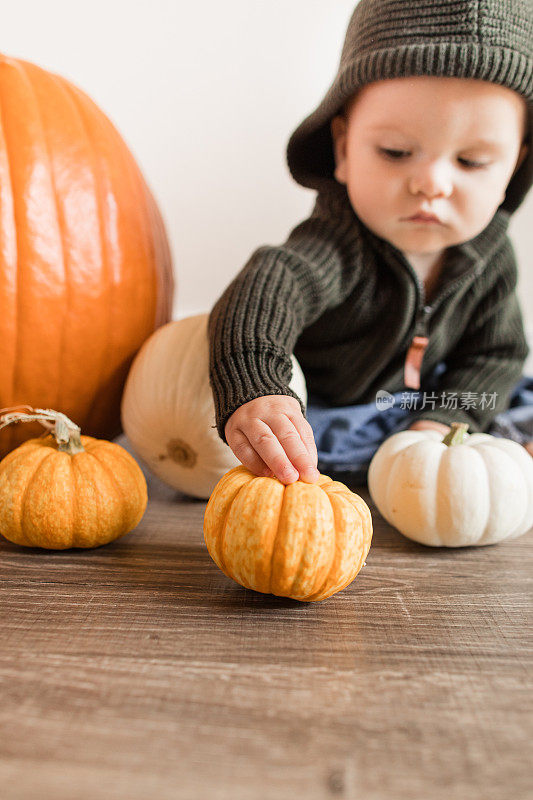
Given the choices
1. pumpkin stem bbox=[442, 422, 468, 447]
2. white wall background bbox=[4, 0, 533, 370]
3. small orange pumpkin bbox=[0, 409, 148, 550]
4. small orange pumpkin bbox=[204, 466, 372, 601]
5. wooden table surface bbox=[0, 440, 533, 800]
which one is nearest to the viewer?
wooden table surface bbox=[0, 440, 533, 800]

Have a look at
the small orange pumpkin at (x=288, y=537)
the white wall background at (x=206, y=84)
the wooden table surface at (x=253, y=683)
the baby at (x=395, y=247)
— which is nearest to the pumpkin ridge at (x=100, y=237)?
the baby at (x=395, y=247)

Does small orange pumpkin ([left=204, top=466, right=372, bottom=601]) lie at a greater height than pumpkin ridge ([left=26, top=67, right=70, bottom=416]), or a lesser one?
lesser

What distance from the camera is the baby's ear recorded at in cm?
107

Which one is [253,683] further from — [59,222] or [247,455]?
[59,222]

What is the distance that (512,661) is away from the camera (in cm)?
58

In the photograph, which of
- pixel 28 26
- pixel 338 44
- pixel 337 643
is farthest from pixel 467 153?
pixel 28 26

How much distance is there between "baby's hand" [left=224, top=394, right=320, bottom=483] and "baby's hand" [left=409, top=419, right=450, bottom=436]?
0.37m

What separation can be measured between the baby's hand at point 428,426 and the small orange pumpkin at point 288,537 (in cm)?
42

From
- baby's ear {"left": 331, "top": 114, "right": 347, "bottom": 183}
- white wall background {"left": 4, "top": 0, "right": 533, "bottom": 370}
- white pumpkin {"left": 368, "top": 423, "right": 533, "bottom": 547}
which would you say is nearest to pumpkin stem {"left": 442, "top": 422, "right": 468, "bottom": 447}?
white pumpkin {"left": 368, "top": 423, "right": 533, "bottom": 547}

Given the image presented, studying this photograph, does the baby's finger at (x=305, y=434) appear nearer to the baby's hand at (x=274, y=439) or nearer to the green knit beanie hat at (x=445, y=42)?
the baby's hand at (x=274, y=439)

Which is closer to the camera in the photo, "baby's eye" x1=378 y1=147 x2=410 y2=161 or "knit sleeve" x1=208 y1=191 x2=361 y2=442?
"knit sleeve" x1=208 y1=191 x2=361 y2=442

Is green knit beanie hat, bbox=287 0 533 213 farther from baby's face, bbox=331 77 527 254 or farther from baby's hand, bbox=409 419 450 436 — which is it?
baby's hand, bbox=409 419 450 436

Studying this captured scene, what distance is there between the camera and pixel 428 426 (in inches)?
41.6

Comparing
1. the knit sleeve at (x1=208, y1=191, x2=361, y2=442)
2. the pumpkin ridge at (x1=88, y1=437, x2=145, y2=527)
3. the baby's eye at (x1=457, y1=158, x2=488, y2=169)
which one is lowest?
the pumpkin ridge at (x1=88, y1=437, x2=145, y2=527)
